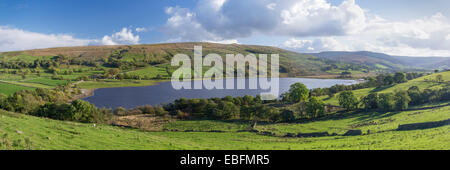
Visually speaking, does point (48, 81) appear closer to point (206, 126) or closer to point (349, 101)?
point (206, 126)

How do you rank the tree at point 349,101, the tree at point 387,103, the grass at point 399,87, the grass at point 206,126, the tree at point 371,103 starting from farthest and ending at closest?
the grass at point 399,87
the tree at point 349,101
the tree at point 371,103
the tree at point 387,103
the grass at point 206,126

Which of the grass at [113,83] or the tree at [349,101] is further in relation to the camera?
the grass at [113,83]

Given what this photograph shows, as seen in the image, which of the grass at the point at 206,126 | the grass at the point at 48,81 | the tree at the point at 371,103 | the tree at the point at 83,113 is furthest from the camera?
the grass at the point at 48,81

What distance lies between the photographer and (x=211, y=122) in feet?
146

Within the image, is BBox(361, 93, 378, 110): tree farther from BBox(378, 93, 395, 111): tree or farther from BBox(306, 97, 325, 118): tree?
BBox(306, 97, 325, 118): tree

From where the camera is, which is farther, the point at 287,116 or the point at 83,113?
the point at 287,116

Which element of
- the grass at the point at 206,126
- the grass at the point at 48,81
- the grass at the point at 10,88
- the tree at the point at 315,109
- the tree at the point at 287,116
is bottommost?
the grass at the point at 206,126

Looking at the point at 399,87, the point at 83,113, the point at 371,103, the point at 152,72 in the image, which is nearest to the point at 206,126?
the point at 83,113

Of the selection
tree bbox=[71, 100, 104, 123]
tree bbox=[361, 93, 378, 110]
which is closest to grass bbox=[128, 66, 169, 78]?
tree bbox=[71, 100, 104, 123]

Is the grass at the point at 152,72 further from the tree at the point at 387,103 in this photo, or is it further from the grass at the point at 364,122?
the tree at the point at 387,103

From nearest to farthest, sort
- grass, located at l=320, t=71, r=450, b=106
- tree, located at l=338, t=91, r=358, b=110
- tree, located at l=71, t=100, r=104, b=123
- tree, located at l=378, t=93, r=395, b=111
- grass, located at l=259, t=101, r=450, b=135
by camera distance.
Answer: grass, located at l=259, t=101, r=450, b=135, tree, located at l=71, t=100, r=104, b=123, tree, located at l=378, t=93, r=395, b=111, tree, located at l=338, t=91, r=358, b=110, grass, located at l=320, t=71, r=450, b=106

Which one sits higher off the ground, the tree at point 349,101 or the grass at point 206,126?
the tree at point 349,101

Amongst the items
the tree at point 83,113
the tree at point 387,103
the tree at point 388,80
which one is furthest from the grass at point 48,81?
the tree at point 388,80

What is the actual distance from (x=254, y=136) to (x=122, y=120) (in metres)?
26.9
